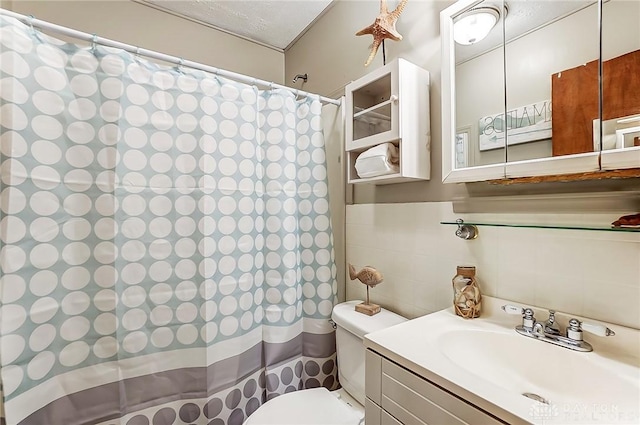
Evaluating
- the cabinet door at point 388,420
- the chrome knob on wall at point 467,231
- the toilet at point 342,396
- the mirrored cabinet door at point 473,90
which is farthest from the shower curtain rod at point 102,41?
the cabinet door at point 388,420

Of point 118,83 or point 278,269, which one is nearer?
point 118,83

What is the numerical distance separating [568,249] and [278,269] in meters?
1.11

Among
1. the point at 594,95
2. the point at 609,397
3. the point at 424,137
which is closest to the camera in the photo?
the point at 609,397

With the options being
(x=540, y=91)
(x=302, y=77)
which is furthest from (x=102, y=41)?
(x=540, y=91)

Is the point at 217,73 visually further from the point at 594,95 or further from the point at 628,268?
the point at 628,268

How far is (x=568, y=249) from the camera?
811mm

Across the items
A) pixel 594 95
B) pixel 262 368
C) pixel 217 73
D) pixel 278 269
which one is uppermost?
pixel 217 73

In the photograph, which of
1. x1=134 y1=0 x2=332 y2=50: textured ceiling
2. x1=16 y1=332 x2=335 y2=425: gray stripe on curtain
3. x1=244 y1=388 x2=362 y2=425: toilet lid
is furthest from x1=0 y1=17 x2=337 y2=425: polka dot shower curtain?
x1=134 y1=0 x2=332 y2=50: textured ceiling

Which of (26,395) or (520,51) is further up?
(520,51)

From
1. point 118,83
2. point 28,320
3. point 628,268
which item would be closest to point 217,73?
point 118,83

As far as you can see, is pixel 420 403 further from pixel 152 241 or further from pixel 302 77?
pixel 302 77

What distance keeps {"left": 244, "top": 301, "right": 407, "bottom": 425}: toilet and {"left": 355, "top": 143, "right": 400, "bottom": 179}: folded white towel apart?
615 millimetres

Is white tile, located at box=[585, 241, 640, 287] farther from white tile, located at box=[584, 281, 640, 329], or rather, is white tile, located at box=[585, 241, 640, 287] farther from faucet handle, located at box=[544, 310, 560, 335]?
faucet handle, located at box=[544, 310, 560, 335]

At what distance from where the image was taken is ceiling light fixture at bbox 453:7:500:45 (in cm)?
95
